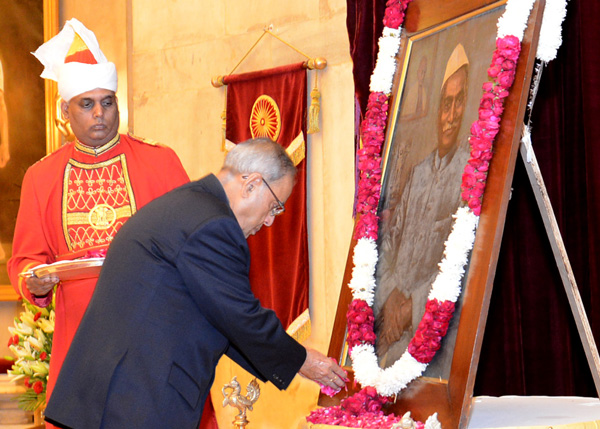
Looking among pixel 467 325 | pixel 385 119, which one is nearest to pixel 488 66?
pixel 385 119

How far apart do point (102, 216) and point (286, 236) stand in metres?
2.14

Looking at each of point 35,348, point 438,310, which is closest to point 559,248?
point 438,310

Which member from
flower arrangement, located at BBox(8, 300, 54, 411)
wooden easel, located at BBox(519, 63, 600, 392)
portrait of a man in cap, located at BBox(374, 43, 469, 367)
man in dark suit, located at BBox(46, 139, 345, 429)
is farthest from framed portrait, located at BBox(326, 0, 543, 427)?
flower arrangement, located at BBox(8, 300, 54, 411)

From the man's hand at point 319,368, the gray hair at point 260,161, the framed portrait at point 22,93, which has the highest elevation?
the framed portrait at point 22,93

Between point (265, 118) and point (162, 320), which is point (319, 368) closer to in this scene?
point (162, 320)

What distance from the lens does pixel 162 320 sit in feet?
8.71

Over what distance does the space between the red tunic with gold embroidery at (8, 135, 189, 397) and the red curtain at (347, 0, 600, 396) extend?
1.84 meters

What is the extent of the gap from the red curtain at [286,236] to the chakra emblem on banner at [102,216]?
2081 millimetres

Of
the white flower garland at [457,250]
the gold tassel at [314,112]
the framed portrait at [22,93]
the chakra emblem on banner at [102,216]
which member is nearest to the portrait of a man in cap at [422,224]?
the white flower garland at [457,250]

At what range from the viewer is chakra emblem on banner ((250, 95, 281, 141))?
6.02m

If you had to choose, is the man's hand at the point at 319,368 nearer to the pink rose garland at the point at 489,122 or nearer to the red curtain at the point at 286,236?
the pink rose garland at the point at 489,122

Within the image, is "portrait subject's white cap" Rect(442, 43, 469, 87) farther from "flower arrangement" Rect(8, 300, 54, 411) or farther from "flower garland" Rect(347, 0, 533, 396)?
"flower arrangement" Rect(8, 300, 54, 411)

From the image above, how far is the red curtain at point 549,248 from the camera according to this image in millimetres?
4105

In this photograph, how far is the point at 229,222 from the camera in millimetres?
2656
